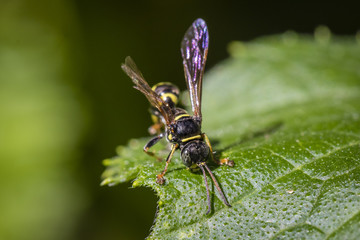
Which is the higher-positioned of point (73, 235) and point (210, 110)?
point (210, 110)

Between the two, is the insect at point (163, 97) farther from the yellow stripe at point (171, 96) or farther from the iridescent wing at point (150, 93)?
the iridescent wing at point (150, 93)

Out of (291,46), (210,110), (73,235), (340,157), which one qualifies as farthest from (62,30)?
(340,157)

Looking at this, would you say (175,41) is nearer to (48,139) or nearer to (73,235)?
(48,139)

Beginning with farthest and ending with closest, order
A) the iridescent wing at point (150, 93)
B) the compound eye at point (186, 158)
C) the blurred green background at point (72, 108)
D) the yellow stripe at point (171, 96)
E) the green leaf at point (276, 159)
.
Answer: the blurred green background at point (72, 108), the yellow stripe at point (171, 96), the iridescent wing at point (150, 93), the compound eye at point (186, 158), the green leaf at point (276, 159)

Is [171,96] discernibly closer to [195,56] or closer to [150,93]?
[195,56]

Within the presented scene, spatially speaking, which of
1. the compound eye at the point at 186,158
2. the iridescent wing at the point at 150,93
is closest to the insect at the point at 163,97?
the iridescent wing at the point at 150,93

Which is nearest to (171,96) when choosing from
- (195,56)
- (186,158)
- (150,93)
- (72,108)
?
(195,56)

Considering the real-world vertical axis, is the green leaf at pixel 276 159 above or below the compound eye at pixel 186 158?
below
